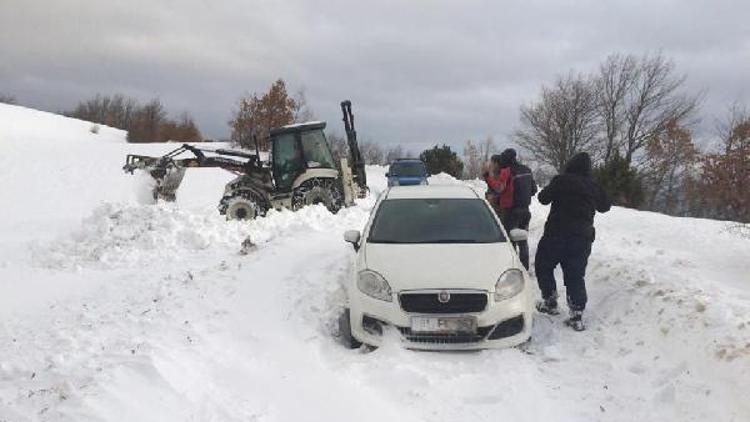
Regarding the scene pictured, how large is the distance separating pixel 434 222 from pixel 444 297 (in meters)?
1.51

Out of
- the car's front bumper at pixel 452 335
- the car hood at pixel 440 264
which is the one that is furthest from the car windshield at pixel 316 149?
the car's front bumper at pixel 452 335

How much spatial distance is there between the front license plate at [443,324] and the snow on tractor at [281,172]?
8.80m

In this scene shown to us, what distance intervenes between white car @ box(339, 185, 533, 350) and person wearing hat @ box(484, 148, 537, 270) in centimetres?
226

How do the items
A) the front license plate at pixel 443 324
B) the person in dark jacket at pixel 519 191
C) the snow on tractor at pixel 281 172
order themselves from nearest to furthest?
the front license plate at pixel 443 324, the person in dark jacket at pixel 519 191, the snow on tractor at pixel 281 172

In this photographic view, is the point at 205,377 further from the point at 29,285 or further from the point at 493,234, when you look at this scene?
the point at 29,285

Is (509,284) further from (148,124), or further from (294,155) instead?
(148,124)

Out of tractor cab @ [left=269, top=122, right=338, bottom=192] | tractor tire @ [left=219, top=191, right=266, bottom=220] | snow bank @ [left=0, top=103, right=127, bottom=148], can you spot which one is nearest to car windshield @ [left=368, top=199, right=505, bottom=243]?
tractor tire @ [left=219, top=191, right=266, bottom=220]

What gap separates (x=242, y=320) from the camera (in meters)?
5.64

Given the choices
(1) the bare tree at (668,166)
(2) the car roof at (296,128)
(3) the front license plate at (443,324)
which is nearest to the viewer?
(3) the front license plate at (443,324)

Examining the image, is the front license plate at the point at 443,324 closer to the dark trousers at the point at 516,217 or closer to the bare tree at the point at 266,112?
the dark trousers at the point at 516,217

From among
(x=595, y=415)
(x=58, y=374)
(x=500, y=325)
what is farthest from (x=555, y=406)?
(x=58, y=374)

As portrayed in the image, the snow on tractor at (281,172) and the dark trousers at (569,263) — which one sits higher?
the snow on tractor at (281,172)

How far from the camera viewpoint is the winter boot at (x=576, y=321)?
608cm

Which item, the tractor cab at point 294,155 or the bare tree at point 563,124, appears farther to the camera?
the bare tree at point 563,124
